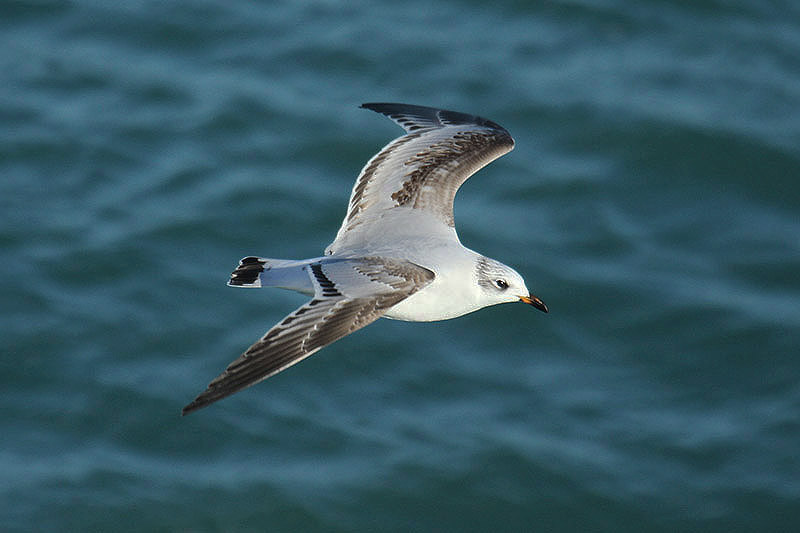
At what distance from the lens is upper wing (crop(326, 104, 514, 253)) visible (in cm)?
1026

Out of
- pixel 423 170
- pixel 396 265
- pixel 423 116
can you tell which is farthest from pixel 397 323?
pixel 396 265

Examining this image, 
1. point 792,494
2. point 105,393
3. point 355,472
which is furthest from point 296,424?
point 792,494

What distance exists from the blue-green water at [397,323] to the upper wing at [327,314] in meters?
4.53

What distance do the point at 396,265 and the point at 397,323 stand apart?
17.5 feet

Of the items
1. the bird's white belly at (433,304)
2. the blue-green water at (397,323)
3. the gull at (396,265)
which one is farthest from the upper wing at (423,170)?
the blue-green water at (397,323)

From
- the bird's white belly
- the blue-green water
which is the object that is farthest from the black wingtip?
the blue-green water

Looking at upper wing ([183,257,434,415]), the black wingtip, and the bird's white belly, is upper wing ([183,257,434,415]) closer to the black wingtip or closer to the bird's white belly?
the bird's white belly

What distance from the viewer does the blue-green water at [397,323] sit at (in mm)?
12758

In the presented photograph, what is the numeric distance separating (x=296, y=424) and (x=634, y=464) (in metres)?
3.70

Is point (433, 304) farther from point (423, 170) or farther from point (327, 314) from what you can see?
point (423, 170)

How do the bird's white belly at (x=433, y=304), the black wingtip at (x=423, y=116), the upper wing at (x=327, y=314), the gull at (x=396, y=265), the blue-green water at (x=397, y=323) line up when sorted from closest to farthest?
the upper wing at (x=327, y=314) → the gull at (x=396, y=265) → the bird's white belly at (x=433, y=304) → the black wingtip at (x=423, y=116) → the blue-green water at (x=397, y=323)

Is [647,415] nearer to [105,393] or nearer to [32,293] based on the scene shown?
[105,393]

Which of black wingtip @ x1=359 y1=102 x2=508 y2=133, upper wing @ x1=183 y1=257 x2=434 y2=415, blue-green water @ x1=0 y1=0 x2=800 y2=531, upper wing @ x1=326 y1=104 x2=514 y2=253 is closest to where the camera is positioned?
upper wing @ x1=183 y1=257 x2=434 y2=415

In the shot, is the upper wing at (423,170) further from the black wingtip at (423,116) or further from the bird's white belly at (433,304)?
the bird's white belly at (433,304)
